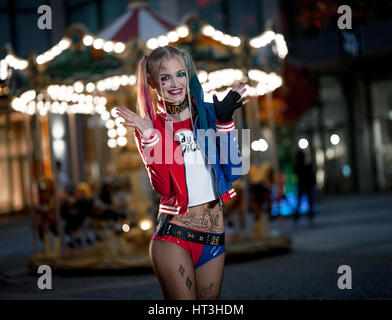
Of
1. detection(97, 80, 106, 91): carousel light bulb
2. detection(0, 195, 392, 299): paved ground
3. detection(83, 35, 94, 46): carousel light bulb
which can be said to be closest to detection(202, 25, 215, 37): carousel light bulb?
detection(83, 35, 94, 46): carousel light bulb

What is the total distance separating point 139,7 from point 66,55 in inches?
92.0

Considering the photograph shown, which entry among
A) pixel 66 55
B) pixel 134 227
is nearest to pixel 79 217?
pixel 134 227

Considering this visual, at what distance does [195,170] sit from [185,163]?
0.22ft

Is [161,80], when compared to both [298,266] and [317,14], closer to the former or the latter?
[298,266]

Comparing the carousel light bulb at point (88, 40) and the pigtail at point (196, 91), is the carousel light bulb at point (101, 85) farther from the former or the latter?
the pigtail at point (196, 91)

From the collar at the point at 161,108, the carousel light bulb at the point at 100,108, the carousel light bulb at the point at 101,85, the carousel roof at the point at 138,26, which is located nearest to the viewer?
the collar at the point at 161,108

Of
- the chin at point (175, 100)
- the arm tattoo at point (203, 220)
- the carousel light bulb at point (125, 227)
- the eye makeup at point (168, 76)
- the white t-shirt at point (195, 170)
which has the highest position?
the eye makeup at point (168, 76)

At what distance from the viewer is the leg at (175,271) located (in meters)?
2.98

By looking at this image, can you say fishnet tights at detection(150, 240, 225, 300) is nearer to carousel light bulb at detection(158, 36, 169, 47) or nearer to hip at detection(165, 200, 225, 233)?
hip at detection(165, 200, 225, 233)

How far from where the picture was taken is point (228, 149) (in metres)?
3.16

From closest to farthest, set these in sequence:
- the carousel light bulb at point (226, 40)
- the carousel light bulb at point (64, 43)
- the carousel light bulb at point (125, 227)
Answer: the carousel light bulb at point (64, 43) < the carousel light bulb at point (226, 40) < the carousel light bulb at point (125, 227)

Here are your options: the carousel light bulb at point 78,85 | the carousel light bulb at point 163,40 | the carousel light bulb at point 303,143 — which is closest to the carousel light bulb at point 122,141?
the carousel light bulb at point 78,85

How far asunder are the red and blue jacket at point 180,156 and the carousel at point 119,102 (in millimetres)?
5055

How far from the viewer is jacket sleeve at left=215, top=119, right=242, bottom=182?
3.14 m
